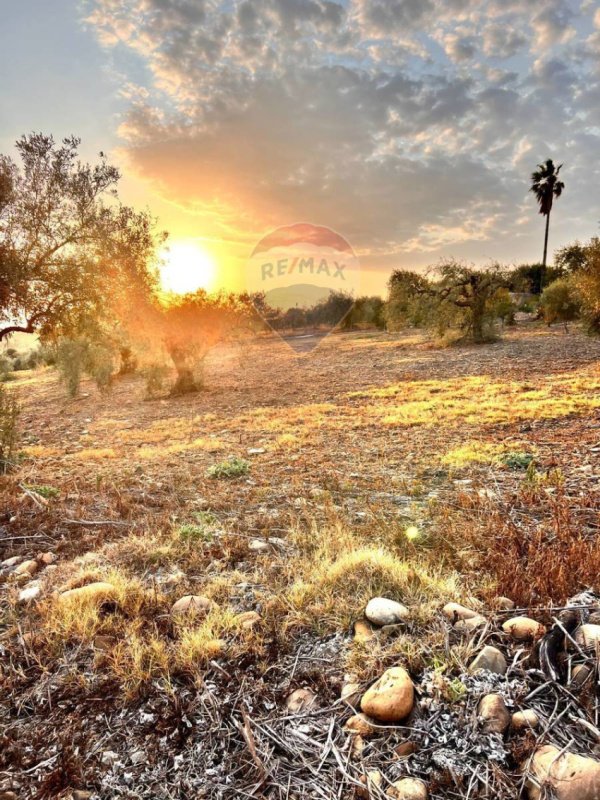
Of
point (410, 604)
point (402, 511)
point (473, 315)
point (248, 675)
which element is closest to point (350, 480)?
point (402, 511)

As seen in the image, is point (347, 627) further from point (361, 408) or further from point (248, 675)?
point (361, 408)

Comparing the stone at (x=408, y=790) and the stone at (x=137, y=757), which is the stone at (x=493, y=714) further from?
the stone at (x=137, y=757)

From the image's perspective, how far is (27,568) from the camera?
16.5ft

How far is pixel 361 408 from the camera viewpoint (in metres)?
16.0

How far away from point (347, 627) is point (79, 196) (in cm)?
1013

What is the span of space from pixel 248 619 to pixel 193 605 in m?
0.58

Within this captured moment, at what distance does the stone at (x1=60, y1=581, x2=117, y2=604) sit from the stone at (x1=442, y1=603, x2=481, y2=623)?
305 centimetres

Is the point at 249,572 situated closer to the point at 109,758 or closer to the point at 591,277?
the point at 109,758

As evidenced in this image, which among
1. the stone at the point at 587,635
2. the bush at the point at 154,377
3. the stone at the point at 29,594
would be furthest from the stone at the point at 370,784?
the bush at the point at 154,377

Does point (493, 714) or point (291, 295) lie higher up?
point (291, 295)

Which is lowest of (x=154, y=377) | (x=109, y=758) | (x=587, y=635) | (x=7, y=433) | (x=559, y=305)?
(x=109, y=758)

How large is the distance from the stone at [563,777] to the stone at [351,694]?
1.03m

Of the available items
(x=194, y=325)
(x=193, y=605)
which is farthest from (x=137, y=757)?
(x=194, y=325)

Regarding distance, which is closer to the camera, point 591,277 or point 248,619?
point 248,619
